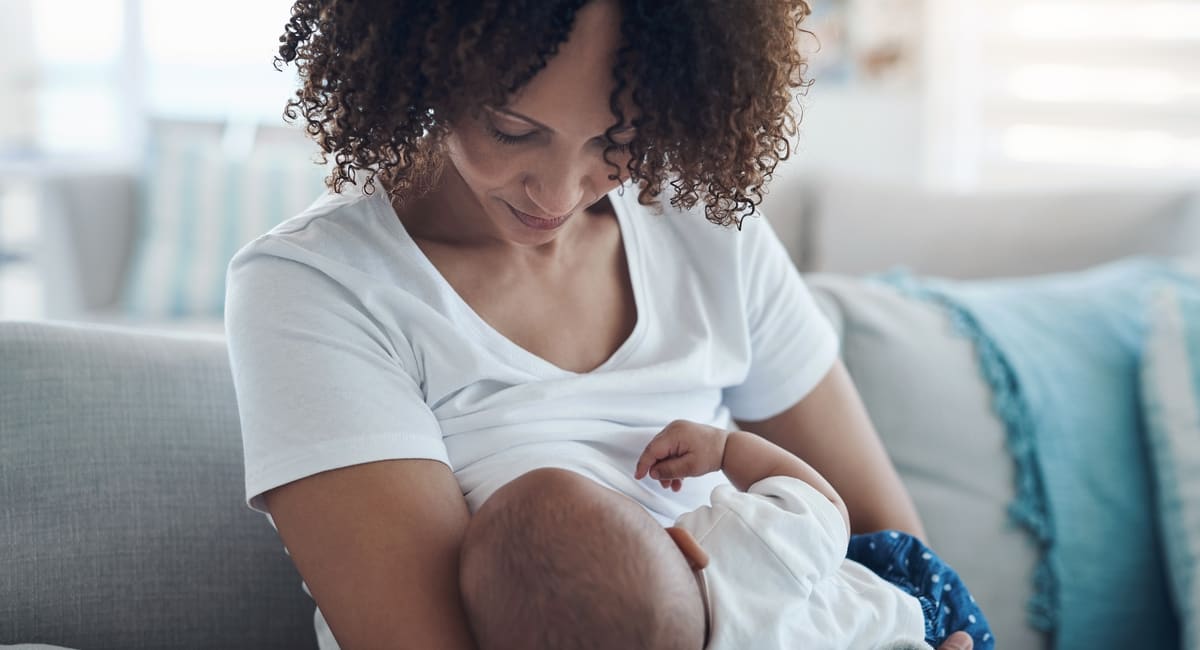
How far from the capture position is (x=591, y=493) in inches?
36.3

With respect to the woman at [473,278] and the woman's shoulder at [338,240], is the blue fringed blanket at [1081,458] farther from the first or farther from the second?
the woman's shoulder at [338,240]

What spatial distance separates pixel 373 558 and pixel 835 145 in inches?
182

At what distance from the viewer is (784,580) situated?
986 mm

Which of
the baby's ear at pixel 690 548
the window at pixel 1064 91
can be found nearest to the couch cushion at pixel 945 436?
the baby's ear at pixel 690 548

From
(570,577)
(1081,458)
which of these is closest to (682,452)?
(570,577)

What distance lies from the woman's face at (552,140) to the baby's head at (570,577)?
0.23 meters

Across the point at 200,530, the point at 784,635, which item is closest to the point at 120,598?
the point at 200,530

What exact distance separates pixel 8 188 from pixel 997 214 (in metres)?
4.49

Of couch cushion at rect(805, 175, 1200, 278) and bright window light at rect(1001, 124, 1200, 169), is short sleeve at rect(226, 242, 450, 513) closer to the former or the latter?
couch cushion at rect(805, 175, 1200, 278)

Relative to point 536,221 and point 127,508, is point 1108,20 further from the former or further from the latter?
point 127,508

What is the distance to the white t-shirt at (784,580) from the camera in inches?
37.7

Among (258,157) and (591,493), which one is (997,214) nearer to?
(591,493)

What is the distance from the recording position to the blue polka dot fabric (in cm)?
112

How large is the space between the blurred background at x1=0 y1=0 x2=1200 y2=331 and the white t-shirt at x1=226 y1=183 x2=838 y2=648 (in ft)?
3.42
